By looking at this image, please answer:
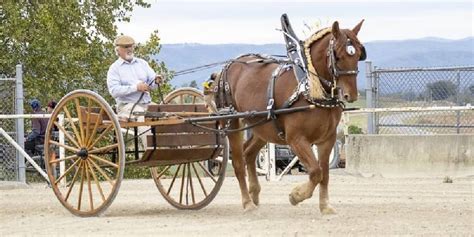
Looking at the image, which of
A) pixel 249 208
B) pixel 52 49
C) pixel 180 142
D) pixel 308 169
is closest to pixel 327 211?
pixel 308 169

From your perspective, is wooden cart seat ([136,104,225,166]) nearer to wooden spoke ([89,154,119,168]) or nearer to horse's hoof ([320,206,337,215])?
wooden spoke ([89,154,119,168])

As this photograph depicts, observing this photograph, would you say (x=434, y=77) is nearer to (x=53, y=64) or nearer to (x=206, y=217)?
(x=206, y=217)

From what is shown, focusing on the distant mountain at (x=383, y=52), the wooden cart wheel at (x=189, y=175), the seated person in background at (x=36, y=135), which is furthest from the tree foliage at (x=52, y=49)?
the distant mountain at (x=383, y=52)

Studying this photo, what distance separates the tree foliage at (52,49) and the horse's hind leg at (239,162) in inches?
510

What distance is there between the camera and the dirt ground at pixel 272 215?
11.4 metres

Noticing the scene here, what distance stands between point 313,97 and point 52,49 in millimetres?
15546

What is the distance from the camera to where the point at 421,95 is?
19.4 meters

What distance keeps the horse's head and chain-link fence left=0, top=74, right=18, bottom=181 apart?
27.1 feet

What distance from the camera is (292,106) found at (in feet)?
40.4

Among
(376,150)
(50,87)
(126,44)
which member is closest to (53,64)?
(50,87)

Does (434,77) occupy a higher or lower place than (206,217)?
higher

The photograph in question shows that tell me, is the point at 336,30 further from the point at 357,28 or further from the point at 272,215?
the point at 272,215

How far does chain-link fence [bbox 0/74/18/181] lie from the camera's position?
18984 mm

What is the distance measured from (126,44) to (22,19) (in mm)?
13924
